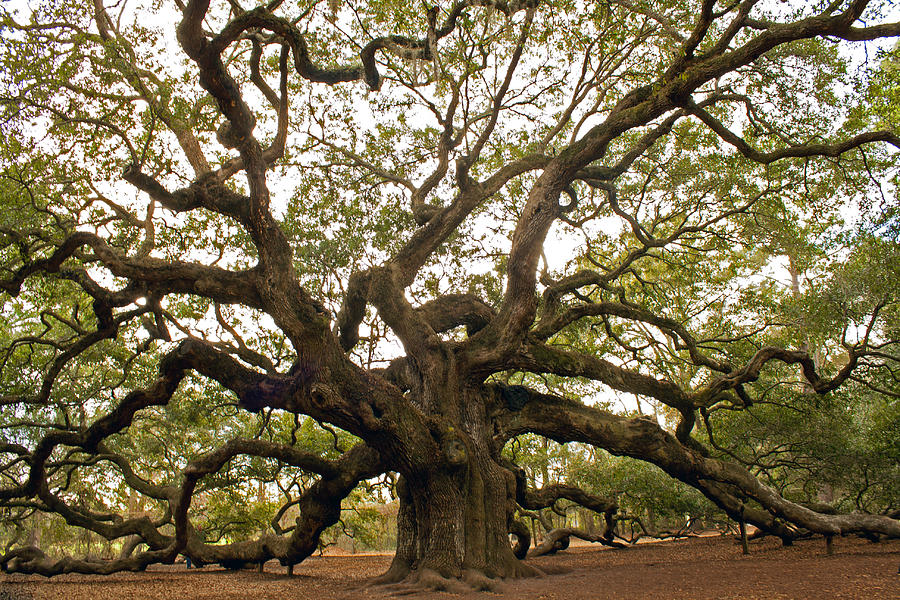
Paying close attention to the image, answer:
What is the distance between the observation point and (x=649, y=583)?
6312 mm

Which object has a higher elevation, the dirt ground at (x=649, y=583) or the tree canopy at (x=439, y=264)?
the tree canopy at (x=439, y=264)

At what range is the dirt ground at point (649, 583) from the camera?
532cm

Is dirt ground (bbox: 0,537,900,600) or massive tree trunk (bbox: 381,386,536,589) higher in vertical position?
massive tree trunk (bbox: 381,386,536,589)

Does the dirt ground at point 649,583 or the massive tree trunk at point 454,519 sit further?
the massive tree trunk at point 454,519

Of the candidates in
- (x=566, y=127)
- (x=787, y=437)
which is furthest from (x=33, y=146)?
(x=787, y=437)

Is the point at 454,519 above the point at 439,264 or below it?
below

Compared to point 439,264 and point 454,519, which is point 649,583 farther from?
point 439,264

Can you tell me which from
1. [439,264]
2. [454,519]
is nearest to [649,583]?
[454,519]

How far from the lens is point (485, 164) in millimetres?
11734

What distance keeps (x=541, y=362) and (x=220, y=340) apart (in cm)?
648

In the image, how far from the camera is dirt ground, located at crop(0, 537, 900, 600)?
5324 mm

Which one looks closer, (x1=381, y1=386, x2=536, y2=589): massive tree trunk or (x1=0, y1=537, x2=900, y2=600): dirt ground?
(x1=0, y1=537, x2=900, y2=600): dirt ground

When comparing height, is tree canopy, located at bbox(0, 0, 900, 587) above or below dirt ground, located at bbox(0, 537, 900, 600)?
above

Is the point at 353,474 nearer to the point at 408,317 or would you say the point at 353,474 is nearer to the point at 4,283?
the point at 408,317
